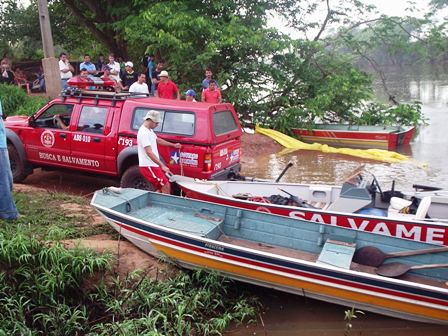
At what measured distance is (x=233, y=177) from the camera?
8062 millimetres

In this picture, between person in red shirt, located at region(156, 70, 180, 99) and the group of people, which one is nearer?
the group of people

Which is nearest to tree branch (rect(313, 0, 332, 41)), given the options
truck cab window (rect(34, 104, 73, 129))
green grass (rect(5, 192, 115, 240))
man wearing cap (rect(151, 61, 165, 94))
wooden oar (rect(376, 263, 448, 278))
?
man wearing cap (rect(151, 61, 165, 94))

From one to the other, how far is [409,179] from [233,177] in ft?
17.2

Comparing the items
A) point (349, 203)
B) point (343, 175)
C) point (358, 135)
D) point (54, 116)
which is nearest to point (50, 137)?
point (54, 116)

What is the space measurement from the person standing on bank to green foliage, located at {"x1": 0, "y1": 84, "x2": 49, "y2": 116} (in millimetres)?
7500

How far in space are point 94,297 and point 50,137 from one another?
447 cm

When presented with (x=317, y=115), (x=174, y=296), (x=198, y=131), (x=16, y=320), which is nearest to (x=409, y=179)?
(x=317, y=115)

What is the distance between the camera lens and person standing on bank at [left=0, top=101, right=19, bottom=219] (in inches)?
217

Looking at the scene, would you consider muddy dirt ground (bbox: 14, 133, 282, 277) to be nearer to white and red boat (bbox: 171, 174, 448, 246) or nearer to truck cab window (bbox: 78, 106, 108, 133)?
truck cab window (bbox: 78, 106, 108, 133)

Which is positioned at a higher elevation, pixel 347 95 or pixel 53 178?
pixel 347 95

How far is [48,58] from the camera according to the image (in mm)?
12211

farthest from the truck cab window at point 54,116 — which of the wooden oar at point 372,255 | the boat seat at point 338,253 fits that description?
the wooden oar at point 372,255

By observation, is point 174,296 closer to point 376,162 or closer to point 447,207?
point 447,207

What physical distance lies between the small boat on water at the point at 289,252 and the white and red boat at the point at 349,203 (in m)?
0.44
